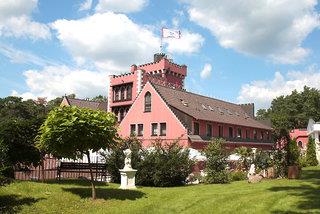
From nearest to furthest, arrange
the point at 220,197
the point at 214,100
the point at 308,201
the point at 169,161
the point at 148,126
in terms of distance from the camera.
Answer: the point at 308,201, the point at 220,197, the point at 169,161, the point at 148,126, the point at 214,100

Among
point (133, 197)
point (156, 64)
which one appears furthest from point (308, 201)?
point (156, 64)

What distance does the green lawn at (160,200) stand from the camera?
14031 mm

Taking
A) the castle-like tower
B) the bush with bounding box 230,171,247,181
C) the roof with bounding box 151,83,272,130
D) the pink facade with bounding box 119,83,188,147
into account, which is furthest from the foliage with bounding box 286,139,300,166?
the castle-like tower

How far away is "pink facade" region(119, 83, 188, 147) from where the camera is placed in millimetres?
40406

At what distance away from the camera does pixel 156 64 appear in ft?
182

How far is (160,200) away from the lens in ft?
55.8

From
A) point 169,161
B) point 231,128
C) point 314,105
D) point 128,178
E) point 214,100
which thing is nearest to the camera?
point 128,178

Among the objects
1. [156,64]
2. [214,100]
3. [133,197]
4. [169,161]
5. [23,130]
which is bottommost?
[133,197]

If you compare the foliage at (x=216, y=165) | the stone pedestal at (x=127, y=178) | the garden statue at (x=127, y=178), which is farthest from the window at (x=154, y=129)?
the stone pedestal at (x=127, y=178)

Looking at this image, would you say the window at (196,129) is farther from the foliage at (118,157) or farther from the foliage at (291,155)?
the foliage at (291,155)

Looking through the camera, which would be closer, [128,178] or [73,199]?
[73,199]

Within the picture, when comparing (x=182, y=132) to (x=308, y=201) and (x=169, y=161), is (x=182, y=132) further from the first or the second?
(x=308, y=201)

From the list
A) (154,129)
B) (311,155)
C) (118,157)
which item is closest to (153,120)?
(154,129)

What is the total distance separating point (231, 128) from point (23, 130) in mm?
31720
